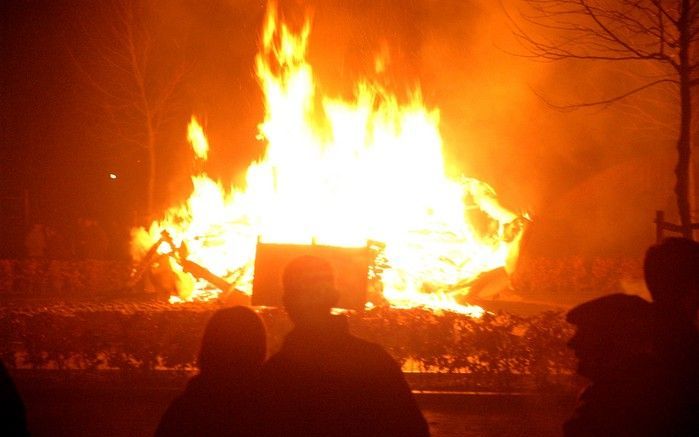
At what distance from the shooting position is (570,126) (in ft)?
66.6

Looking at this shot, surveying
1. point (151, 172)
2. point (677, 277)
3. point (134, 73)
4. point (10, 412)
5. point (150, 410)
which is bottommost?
point (150, 410)

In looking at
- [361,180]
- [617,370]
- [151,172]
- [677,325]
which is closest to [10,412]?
A: [617,370]

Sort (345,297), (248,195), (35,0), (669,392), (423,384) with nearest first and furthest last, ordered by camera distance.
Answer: (669,392), (423,384), (345,297), (248,195), (35,0)

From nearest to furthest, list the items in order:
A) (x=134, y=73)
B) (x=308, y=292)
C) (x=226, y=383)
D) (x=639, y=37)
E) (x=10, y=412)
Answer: (x=10, y=412) < (x=226, y=383) < (x=308, y=292) < (x=639, y=37) < (x=134, y=73)

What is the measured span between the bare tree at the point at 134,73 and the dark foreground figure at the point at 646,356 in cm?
2041

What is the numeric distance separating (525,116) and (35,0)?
15287 millimetres

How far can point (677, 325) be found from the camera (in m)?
2.58

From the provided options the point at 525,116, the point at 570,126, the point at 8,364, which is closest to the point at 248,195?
the point at 8,364

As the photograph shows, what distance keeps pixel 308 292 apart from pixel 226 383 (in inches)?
18.4

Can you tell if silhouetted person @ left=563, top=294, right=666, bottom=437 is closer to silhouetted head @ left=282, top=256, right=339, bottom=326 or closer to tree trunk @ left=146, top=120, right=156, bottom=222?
silhouetted head @ left=282, top=256, right=339, bottom=326

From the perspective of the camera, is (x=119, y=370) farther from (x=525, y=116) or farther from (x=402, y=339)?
(x=525, y=116)

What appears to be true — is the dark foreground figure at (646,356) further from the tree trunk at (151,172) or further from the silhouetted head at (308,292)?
the tree trunk at (151,172)

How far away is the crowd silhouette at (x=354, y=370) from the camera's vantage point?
2512 mm

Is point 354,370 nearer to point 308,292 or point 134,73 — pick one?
point 308,292
